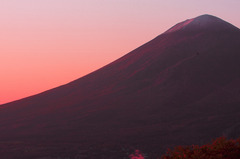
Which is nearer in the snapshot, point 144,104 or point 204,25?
point 144,104

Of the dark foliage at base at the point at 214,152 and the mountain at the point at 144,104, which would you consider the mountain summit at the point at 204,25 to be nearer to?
the mountain at the point at 144,104

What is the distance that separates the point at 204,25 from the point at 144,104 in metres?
43.0

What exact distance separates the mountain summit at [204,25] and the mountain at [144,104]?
25 centimetres

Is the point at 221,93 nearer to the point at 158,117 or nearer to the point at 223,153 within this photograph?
the point at 158,117

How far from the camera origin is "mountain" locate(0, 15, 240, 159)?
168ft

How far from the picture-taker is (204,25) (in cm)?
10300

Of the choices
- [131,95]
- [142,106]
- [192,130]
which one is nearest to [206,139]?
[192,130]

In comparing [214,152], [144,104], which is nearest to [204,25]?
[144,104]

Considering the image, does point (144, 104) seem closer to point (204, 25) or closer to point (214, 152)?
point (204, 25)

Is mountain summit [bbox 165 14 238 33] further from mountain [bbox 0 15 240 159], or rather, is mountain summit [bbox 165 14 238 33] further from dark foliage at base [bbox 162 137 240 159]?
dark foliage at base [bbox 162 137 240 159]

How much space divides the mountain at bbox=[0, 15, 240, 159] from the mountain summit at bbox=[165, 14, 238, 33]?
246mm

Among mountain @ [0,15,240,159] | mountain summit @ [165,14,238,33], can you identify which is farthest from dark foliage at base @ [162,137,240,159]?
mountain summit @ [165,14,238,33]

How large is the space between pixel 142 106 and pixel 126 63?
26169 millimetres

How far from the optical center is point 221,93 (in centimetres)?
7019
